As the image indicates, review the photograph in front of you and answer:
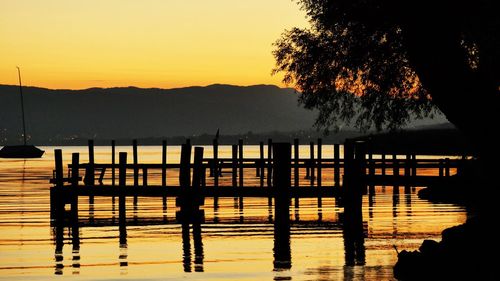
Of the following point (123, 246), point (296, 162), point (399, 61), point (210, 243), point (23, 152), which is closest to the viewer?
point (123, 246)

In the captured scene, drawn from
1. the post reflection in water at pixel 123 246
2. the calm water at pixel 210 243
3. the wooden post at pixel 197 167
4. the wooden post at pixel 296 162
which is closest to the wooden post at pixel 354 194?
the calm water at pixel 210 243

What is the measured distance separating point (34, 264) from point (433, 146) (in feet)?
502

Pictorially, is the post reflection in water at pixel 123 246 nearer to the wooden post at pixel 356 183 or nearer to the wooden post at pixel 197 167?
the wooden post at pixel 197 167

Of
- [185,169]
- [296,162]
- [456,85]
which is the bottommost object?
[296,162]

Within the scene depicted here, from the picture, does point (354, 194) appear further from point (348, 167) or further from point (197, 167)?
point (197, 167)

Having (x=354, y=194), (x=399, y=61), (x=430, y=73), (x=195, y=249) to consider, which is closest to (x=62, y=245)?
(x=195, y=249)

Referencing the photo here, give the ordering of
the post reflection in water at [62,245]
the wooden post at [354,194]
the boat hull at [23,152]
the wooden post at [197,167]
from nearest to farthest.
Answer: the post reflection in water at [62,245], the wooden post at [354,194], the wooden post at [197,167], the boat hull at [23,152]

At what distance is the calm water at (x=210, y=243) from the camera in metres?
23.0

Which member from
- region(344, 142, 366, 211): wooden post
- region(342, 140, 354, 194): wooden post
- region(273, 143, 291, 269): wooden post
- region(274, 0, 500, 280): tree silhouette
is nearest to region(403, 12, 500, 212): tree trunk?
region(274, 0, 500, 280): tree silhouette

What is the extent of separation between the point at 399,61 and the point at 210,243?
10565mm

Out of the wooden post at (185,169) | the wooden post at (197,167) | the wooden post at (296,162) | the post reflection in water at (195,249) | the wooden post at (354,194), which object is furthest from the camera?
the wooden post at (296,162)

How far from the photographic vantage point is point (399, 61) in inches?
1431

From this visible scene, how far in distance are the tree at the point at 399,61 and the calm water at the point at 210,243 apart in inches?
141

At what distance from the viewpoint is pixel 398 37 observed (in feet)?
103
